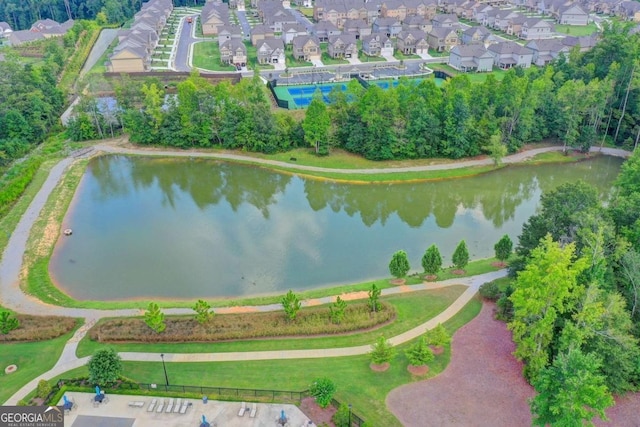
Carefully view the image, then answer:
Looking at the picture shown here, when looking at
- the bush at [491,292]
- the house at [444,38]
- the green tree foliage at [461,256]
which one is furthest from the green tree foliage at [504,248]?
the house at [444,38]

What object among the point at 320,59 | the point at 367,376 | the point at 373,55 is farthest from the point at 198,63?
the point at 367,376

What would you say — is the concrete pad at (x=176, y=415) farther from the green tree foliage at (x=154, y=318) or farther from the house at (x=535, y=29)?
the house at (x=535, y=29)

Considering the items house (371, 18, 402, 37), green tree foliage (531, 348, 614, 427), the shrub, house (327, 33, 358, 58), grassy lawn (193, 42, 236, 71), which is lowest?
the shrub

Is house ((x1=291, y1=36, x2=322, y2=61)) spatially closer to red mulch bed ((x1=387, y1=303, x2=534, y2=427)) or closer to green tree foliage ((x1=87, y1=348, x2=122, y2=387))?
red mulch bed ((x1=387, y1=303, x2=534, y2=427))

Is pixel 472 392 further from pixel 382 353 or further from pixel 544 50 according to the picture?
pixel 544 50

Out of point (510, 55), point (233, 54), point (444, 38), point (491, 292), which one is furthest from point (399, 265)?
point (444, 38)

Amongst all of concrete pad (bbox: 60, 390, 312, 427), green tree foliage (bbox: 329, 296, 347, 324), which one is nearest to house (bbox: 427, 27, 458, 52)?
green tree foliage (bbox: 329, 296, 347, 324)
